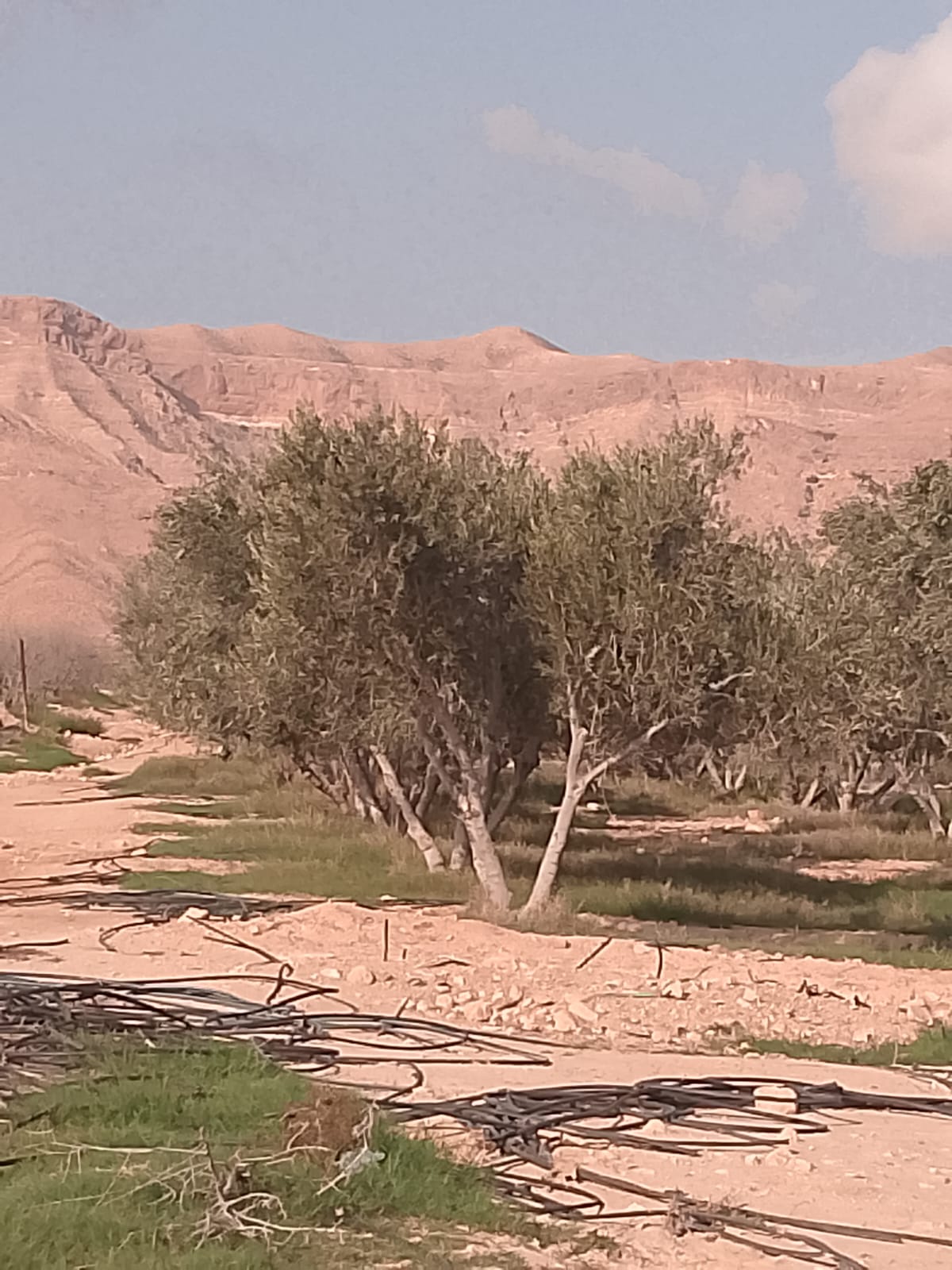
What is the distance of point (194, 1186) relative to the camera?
268 inches

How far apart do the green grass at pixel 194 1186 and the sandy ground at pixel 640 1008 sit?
651mm

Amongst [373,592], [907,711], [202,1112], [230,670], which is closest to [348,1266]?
[202,1112]

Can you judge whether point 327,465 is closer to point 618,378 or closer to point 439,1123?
point 439,1123

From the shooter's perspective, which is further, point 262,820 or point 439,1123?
point 262,820

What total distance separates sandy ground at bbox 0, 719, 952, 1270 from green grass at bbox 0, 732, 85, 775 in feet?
77.7

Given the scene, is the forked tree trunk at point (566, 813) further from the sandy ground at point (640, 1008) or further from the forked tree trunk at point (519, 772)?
the forked tree trunk at point (519, 772)


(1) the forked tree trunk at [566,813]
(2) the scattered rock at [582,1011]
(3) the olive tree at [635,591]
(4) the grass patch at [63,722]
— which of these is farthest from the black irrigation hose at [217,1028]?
(4) the grass patch at [63,722]

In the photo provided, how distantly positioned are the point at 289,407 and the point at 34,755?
62.9 metres

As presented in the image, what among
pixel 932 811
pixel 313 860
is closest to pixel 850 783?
pixel 932 811

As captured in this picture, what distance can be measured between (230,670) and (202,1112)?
14905 millimetres


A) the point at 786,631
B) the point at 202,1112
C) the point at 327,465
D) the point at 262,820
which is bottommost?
the point at 262,820

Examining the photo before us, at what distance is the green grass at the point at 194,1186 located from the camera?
6.28m

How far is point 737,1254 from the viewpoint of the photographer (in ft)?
22.7

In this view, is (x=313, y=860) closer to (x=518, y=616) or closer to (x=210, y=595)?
(x=210, y=595)
